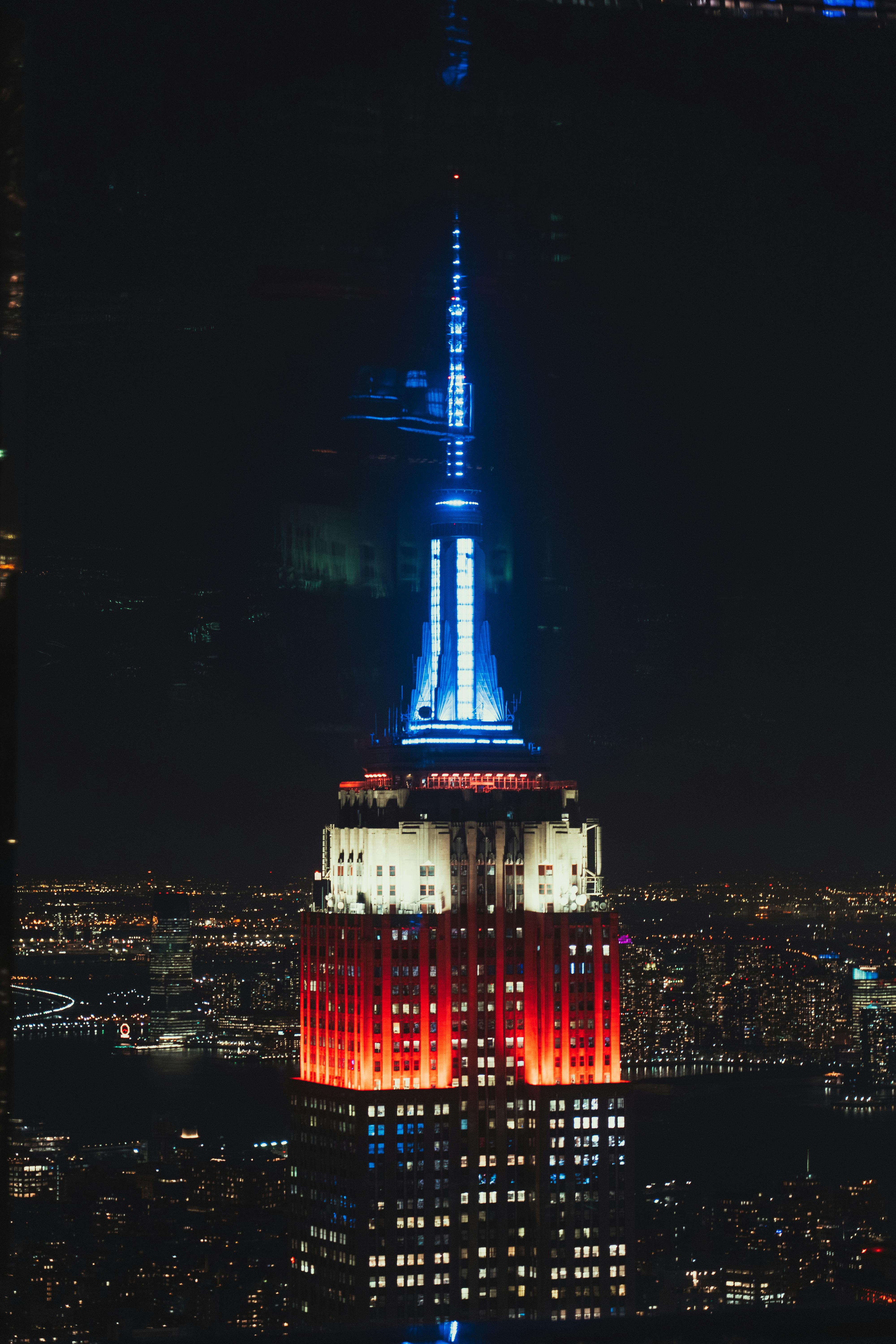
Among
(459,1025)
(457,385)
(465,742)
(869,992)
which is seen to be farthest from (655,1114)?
(457,385)

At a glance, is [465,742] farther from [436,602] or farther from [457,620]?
[436,602]

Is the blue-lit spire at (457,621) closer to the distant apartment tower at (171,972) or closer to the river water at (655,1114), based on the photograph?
the distant apartment tower at (171,972)

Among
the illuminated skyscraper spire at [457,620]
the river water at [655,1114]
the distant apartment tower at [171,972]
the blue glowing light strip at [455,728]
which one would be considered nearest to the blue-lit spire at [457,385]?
the illuminated skyscraper spire at [457,620]

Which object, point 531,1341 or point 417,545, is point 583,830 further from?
point 531,1341

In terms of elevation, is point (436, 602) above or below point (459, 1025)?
above

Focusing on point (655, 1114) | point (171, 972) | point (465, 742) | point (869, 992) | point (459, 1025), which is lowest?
point (655, 1114)

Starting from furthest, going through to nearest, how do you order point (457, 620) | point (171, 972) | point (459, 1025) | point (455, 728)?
point (459, 1025)
point (455, 728)
point (457, 620)
point (171, 972)
